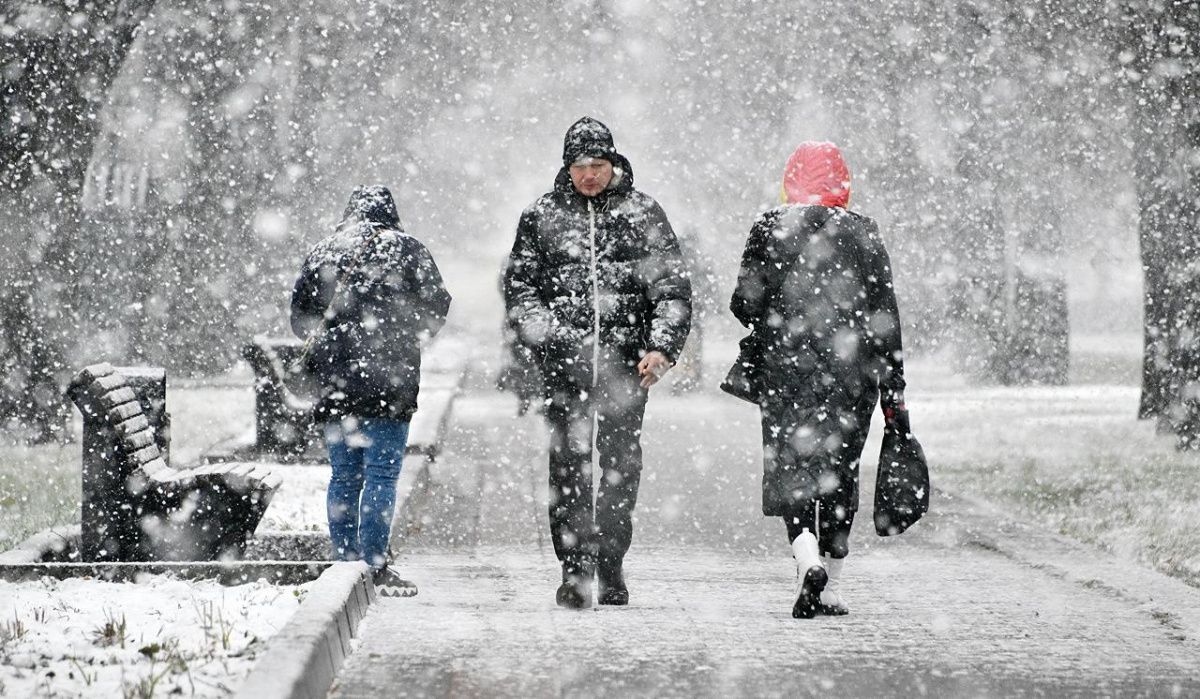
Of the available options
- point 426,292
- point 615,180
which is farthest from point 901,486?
point 426,292

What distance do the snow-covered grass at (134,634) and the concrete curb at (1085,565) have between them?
3275 millimetres

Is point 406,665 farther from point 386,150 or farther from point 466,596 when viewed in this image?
point 386,150

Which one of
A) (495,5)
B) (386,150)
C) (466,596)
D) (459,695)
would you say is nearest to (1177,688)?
(459,695)

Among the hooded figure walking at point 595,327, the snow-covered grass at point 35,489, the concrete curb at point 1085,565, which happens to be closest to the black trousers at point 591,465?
the hooded figure walking at point 595,327

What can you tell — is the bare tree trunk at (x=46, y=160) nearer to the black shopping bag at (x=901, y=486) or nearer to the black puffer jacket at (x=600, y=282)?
the black puffer jacket at (x=600, y=282)

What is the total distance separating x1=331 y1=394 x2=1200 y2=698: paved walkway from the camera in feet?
14.6

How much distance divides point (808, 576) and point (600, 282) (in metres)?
1.33

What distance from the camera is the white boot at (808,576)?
5.26m

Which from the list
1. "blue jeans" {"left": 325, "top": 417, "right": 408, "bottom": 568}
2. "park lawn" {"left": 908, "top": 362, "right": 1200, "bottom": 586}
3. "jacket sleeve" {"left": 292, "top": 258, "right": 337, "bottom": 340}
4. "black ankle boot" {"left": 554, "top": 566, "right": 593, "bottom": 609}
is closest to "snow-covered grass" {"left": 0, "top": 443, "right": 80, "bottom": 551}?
"blue jeans" {"left": 325, "top": 417, "right": 408, "bottom": 568}

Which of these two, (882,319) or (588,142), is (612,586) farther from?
(588,142)

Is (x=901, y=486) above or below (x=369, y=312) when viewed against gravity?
below

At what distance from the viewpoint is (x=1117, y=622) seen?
5.45 metres

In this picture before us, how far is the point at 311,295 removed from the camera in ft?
19.8

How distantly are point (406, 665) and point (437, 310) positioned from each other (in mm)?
1839
